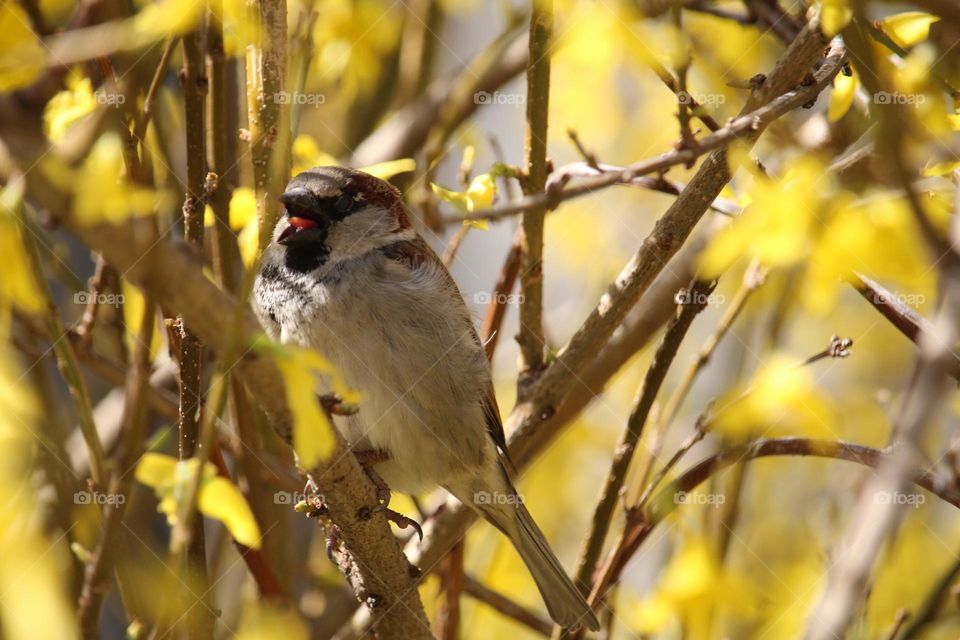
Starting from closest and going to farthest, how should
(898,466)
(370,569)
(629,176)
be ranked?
1. (898,466)
2. (629,176)
3. (370,569)

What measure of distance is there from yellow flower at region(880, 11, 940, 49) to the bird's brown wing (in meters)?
1.34

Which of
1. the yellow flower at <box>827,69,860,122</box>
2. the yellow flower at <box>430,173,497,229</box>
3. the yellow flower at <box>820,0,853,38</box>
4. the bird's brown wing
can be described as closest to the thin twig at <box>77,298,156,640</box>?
the yellow flower at <box>430,173,497,229</box>

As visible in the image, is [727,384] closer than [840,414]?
Yes

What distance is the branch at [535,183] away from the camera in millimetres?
2545

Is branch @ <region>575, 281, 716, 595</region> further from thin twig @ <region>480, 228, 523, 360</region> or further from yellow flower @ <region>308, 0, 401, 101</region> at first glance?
yellow flower @ <region>308, 0, 401, 101</region>

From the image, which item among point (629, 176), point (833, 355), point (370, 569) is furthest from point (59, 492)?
point (833, 355)

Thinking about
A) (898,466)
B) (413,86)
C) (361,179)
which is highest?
(413,86)

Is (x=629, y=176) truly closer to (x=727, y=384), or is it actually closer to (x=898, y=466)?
(x=898, y=466)

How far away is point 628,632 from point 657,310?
1124 millimetres

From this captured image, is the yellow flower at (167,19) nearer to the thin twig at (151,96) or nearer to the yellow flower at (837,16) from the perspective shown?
the thin twig at (151,96)

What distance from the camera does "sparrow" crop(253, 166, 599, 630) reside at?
2.71 meters

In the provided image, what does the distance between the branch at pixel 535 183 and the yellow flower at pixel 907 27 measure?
2.44 feet

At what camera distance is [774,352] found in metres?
3.14

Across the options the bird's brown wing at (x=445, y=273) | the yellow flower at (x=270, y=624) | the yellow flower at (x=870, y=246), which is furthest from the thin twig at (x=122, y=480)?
the yellow flower at (x=870, y=246)
